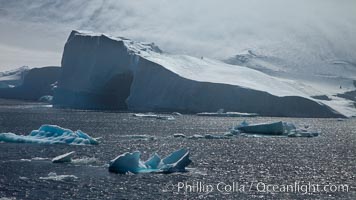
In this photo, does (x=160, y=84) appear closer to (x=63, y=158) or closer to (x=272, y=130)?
(x=272, y=130)

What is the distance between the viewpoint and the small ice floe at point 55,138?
140ft

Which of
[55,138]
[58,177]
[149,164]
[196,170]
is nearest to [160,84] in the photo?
[55,138]

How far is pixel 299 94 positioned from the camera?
260 feet

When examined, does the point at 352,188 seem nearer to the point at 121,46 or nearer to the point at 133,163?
the point at 133,163

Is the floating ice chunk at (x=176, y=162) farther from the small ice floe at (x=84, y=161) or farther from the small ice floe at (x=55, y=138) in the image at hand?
the small ice floe at (x=55, y=138)

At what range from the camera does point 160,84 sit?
7881cm

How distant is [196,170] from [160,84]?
152ft

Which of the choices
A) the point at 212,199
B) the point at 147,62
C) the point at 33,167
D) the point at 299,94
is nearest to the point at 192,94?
the point at 147,62

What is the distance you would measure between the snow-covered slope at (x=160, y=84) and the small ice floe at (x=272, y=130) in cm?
2141

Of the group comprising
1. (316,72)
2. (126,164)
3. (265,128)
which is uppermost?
(316,72)

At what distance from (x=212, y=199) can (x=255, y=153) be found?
614 inches

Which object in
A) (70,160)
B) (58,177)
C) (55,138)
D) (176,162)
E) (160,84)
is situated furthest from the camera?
(160,84)

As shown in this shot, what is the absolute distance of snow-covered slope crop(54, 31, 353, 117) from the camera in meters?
76.9

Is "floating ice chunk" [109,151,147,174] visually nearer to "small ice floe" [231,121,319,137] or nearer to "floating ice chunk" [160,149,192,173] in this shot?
"floating ice chunk" [160,149,192,173]
